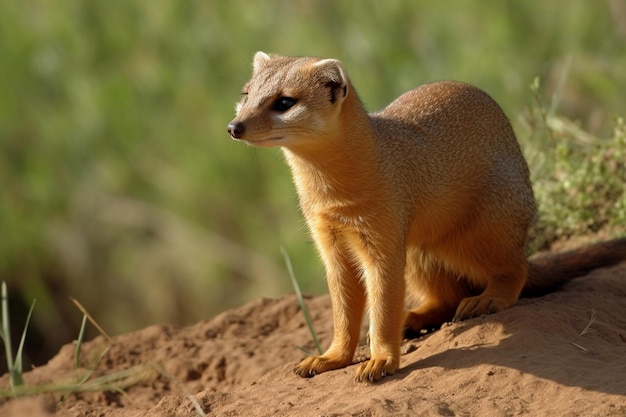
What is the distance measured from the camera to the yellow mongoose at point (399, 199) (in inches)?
173

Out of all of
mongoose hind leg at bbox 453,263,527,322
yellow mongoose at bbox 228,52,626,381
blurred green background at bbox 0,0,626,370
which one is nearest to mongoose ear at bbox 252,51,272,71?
yellow mongoose at bbox 228,52,626,381

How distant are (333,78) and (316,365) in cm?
132

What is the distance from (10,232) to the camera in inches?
450

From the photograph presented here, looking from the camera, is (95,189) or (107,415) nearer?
(107,415)

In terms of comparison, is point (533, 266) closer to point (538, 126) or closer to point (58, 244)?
point (538, 126)

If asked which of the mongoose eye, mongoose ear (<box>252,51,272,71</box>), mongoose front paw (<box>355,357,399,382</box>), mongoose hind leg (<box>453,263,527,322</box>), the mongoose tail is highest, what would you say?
mongoose ear (<box>252,51,272,71</box>)

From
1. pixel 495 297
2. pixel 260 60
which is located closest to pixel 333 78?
pixel 260 60

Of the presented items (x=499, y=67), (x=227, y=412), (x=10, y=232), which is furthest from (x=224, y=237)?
(x=227, y=412)

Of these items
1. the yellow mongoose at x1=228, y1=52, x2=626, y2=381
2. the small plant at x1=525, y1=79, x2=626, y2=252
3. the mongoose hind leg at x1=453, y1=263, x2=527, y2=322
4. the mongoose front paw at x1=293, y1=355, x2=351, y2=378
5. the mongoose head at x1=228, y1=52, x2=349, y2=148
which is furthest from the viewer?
the small plant at x1=525, y1=79, x2=626, y2=252

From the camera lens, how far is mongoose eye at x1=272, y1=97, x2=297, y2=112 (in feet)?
14.1

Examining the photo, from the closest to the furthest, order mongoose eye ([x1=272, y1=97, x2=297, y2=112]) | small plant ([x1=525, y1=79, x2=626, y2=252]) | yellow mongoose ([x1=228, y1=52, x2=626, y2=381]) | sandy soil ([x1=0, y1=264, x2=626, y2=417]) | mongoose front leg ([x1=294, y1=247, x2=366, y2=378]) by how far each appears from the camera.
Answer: sandy soil ([x1=0, y1=264, x2=626, y2=417]) < mongoose eye ([x1=272, y1=97, x2=297, y2=112]) < yellow mongoose ([x1=228, y1=52, x2=626, y2=381]) < mongoose front leg ([x1=294, y1=247, x2=366, y2=378]) < small plant ([x1=525, y1=79, x2=626, y2=252])

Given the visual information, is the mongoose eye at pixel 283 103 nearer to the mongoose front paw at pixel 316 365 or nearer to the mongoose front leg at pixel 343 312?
the mongoose front leg at pixel 343 312

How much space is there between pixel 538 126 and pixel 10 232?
6.80 metres

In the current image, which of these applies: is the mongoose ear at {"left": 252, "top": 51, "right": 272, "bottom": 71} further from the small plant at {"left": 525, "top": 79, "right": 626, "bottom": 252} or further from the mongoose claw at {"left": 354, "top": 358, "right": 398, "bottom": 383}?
the small plant at {"left": 525, "top": 79, "right": 626, "bottom": 252}
